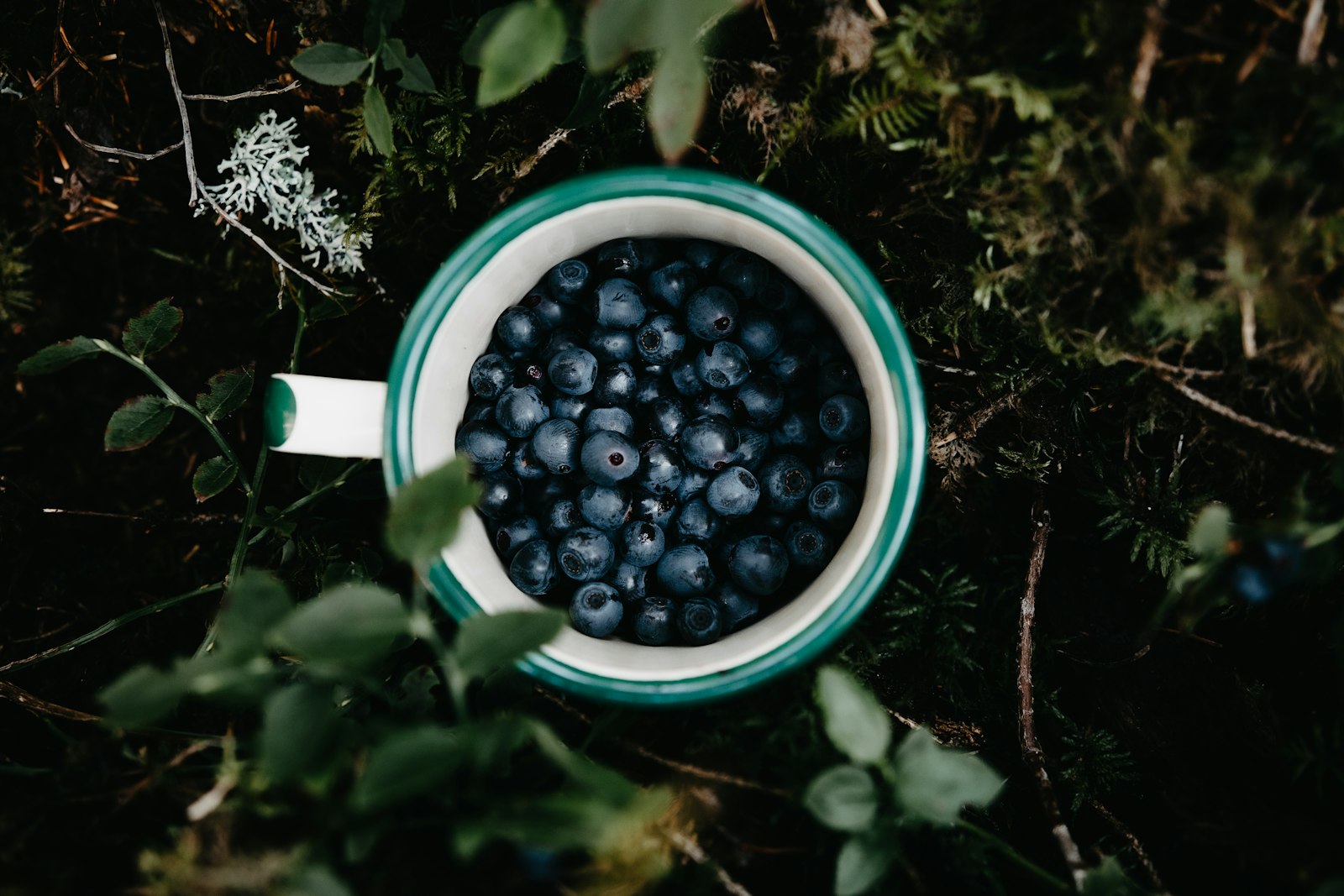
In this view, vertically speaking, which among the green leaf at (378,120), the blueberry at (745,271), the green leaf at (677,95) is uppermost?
the green leaf at (677,95)

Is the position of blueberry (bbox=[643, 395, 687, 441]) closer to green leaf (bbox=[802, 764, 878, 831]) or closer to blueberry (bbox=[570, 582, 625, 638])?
blueberry (bbox=[570, 582, 625, 638])

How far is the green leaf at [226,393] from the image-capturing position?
3.91 feet

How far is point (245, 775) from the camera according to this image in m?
0.90

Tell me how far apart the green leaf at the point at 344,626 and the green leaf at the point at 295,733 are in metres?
0.04

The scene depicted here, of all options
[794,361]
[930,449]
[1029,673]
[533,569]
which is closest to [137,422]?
[533,569]

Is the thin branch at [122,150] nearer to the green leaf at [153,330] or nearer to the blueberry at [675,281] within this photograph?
the green leaf at [153,330]

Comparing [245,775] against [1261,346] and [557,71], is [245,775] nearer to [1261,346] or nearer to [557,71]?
[557,71]

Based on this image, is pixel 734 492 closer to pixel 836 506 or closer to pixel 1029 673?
pixel 836 506

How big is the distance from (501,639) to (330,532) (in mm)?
647

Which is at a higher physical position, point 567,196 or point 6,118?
point 567,196

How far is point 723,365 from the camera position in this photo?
1116 mm

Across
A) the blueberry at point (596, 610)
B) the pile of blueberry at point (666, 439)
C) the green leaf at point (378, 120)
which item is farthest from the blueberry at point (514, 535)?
the green leaf at point (378, 120)

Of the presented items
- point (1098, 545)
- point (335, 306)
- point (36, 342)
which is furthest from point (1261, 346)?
point (36, 342)

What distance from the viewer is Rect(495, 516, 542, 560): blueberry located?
1.12m
